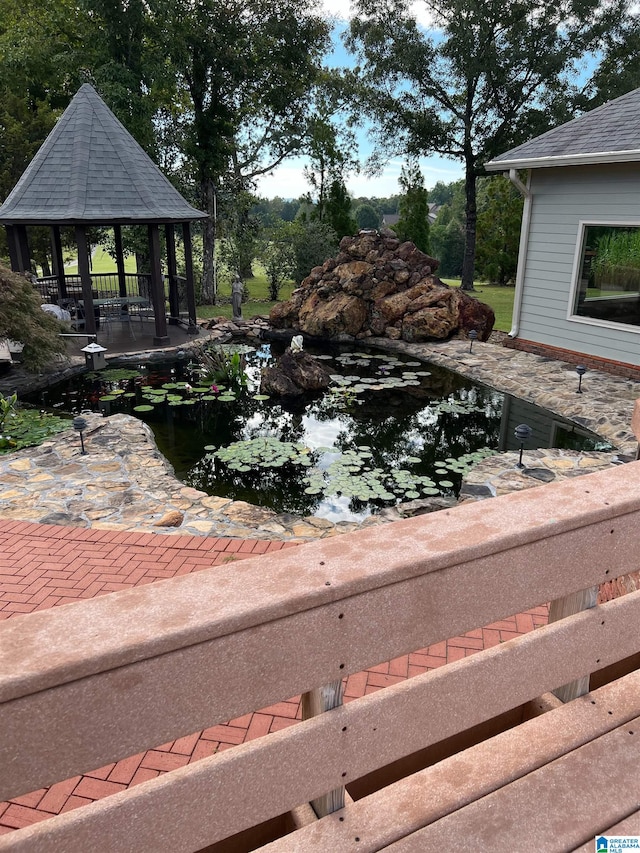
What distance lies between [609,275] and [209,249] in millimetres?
12990

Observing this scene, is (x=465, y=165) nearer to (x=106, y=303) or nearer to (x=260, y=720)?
(x=106, y=303)

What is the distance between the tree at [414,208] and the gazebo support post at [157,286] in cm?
1275

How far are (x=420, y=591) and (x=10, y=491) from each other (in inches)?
224

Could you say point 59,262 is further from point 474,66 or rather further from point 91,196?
point 474,66

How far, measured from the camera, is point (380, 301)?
47.3 feet

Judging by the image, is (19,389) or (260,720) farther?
(19,389)

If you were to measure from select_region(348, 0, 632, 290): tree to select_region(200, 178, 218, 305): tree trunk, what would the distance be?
230 inches

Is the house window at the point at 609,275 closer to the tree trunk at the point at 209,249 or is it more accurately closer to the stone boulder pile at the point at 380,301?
the stone boulder pile at the point at 380,301

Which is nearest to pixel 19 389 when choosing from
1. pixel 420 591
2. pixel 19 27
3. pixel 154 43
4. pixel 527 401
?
pixel 527 401

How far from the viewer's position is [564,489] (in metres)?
1.59

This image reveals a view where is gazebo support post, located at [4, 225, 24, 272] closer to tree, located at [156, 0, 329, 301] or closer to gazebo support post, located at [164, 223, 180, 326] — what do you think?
gazebo support post, located at [164, 223, 180, 326]

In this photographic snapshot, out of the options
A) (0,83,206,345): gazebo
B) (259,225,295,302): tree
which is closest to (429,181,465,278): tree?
(259,225,295,302): tree

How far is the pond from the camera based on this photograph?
672 cm

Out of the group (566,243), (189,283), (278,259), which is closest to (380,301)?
(189,283)
